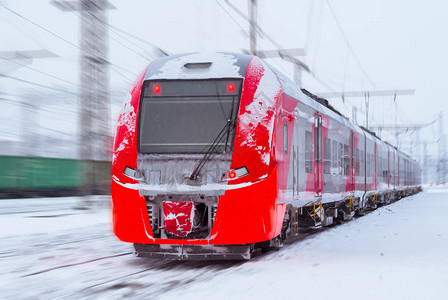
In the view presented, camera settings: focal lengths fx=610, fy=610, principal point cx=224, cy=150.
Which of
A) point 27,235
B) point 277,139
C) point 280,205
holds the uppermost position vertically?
point 277,139

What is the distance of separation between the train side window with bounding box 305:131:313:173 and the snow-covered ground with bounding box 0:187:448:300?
4.47 ft

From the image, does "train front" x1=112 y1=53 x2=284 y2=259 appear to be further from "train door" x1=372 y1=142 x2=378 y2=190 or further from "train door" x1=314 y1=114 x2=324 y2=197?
"train door" x1=372 y1=142 x2=378 y2=190

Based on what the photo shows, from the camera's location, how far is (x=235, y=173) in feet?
26.6

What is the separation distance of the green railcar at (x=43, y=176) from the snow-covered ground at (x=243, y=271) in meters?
13.0

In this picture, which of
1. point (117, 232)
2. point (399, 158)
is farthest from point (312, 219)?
point (399, 158)

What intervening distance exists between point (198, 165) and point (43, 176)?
23.3 meters

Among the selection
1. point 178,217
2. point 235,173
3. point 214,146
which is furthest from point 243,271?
point 214,146

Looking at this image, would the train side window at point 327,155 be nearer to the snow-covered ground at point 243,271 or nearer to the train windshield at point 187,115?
the snow-covered ground at point 243,271

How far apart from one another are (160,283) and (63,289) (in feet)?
3.48

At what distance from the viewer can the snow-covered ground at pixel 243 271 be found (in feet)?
20.5

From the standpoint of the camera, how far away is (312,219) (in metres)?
11.8

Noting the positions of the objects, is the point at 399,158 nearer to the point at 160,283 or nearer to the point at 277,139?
the point at 277,139

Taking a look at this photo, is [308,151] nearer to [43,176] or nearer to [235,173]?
[235,173]

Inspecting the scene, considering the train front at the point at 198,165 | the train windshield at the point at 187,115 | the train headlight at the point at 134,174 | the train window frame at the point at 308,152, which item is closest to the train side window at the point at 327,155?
the train window frame at the point at 308,152
